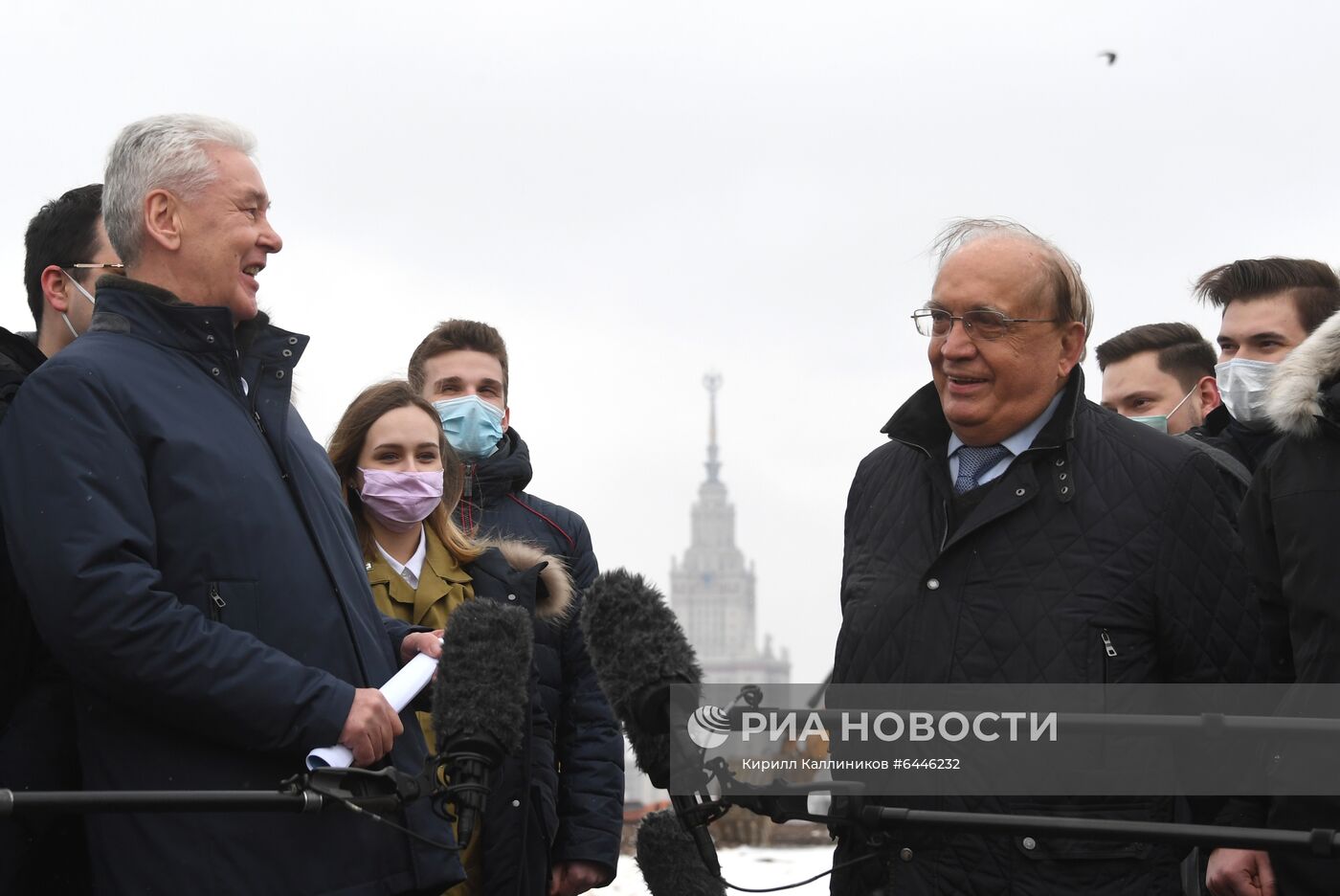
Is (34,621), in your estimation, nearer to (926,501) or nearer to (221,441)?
(221,441)

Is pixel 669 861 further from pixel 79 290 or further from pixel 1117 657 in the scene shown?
pixel 79 290

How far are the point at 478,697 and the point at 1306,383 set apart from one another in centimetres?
198

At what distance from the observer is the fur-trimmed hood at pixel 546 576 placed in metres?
5.25

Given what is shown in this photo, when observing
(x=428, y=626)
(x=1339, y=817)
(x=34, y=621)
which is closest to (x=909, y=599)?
(x=1339, y=817)

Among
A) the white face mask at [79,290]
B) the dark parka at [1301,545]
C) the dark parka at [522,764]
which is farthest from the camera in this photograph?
the dark parka at [522,764]

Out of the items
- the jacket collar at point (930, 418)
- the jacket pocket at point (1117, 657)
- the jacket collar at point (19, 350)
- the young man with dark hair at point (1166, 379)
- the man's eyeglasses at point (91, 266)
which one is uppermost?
the young man with dark hair at point (1166, 379)

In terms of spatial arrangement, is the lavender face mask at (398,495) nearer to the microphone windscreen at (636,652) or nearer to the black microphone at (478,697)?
the black microphone at (478,697)

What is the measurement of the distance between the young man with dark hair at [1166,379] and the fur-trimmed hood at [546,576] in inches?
108

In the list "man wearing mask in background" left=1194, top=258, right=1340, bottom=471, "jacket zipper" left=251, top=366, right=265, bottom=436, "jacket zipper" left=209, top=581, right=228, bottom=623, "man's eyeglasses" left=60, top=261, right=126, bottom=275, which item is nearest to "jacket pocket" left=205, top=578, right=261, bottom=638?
"jacket zipper" left=209, top=581, right=228, bottom=623

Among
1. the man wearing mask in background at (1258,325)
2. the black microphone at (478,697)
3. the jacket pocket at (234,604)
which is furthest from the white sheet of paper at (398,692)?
the man wearing mask in background at (1258,325)

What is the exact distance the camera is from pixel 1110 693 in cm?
387

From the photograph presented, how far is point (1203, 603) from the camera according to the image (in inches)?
155

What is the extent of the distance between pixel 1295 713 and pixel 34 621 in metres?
2.72

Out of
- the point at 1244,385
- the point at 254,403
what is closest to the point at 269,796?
the point at 254,403
